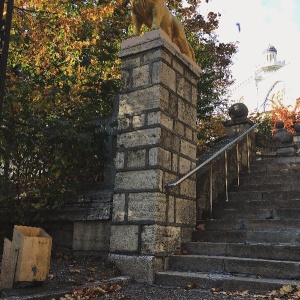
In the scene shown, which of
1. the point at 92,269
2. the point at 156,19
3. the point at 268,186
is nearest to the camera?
the point at 92,269

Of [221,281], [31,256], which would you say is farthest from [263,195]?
[31,256]

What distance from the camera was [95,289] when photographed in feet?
11.9

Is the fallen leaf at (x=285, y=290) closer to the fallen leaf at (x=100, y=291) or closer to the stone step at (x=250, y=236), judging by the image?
the stone step at (x=250, y=236)

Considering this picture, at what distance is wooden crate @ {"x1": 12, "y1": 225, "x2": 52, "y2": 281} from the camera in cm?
340

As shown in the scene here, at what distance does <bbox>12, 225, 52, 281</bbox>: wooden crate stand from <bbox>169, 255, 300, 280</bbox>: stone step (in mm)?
→ 1722

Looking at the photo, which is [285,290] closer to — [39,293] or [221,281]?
[221,281]

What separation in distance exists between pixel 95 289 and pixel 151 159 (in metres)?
1.72

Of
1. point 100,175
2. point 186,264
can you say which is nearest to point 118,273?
point 186,264

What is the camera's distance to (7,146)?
5.22 m

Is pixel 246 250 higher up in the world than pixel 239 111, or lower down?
lower down

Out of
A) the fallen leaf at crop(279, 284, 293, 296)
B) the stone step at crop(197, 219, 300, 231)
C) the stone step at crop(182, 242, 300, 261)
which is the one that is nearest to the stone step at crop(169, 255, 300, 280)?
the stone step at crop(182, 242, 300, 261)

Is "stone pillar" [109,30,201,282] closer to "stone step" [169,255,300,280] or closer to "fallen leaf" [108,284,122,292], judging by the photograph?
"stone step" [169,255,300,280]

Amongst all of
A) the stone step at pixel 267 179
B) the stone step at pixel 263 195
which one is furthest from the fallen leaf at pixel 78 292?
the stone step at pixel 267 179

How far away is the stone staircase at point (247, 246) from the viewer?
13.2ft
